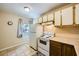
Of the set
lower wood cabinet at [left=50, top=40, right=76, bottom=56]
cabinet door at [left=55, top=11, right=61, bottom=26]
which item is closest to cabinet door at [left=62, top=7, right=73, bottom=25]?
cabinet door at [left=55, top=11, right=61, bottom=26]

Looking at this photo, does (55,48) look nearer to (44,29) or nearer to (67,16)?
(67,16)

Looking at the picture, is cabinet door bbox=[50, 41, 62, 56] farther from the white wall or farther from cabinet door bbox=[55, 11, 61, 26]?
the white wall

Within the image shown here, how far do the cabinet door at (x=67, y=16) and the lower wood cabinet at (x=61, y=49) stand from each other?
55 centimetres

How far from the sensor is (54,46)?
252cm

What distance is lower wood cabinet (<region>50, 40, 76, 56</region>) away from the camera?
190 centimetres

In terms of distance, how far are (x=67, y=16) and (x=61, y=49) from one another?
0.81 metres

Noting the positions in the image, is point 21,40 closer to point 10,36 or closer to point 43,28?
point 10,36

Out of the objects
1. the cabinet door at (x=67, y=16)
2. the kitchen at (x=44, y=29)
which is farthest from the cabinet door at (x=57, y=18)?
the cabinet door at (x=67, y=16)

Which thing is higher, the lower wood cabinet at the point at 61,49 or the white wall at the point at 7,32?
the white wall at the point at 7,32

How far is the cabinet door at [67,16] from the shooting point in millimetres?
2111

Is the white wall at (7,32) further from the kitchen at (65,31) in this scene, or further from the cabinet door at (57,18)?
the cabinet door at (57,18)

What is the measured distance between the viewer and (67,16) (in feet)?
7.32

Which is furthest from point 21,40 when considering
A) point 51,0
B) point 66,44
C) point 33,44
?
point 51,0

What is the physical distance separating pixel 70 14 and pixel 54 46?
95 centimetres
